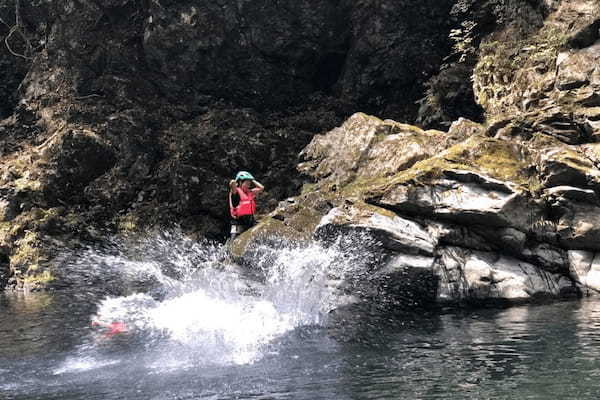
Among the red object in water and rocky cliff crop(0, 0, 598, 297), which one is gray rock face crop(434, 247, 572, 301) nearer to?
rocky cliff crop(0, 0, 598, 297)

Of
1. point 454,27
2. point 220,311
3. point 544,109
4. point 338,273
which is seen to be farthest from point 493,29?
point 220,311

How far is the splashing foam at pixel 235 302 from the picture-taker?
1139cm

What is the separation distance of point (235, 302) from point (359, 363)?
504cm

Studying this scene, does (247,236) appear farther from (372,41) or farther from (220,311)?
(372,41)

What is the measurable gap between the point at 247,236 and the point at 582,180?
9919 millimetres

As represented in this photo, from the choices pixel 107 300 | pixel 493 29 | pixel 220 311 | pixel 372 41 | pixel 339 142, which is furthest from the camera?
pixel 372 41

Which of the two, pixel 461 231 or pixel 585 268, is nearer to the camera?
pixel 585 268

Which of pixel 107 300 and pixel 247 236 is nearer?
pixel 247 236

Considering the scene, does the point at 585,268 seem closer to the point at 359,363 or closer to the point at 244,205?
the point at 359,363

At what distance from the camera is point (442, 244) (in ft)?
52.3

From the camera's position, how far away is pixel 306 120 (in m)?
31.1

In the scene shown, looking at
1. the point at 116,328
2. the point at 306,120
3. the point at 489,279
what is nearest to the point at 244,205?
the point at 116,328

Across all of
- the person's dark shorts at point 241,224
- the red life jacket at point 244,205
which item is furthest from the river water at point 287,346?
the red life jacket at point 244,205

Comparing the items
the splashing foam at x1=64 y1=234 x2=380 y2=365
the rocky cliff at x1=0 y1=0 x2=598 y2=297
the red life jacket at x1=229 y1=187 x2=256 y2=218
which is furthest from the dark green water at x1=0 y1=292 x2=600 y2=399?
the red life jacket at x1=229 y1=187 x2=256 y2=218
